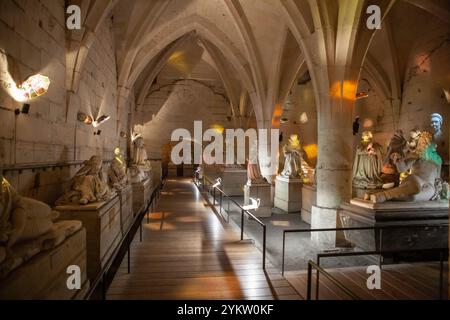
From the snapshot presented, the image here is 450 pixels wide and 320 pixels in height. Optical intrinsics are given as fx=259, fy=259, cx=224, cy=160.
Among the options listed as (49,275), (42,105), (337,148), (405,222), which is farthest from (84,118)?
(405,222)

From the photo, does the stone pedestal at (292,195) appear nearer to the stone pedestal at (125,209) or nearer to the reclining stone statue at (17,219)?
the stone pedestal at (125,209)

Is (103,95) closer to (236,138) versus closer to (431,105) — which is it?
(236,138)

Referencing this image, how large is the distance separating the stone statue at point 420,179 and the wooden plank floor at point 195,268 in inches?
100.0

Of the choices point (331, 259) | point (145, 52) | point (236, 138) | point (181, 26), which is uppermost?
point (181, 26)

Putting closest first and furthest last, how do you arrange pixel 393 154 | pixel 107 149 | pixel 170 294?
pixel 170 294 < pixel 393 154 < pixel 107 149

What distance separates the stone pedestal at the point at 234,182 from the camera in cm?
1211

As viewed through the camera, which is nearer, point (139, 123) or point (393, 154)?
point (393, 154)

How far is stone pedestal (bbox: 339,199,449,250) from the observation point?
4434mm

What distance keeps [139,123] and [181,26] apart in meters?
8.28

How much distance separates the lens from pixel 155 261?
13.9 ft

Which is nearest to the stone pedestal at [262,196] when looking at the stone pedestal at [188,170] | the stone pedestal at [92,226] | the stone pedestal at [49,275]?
the stone pedestal at [92,226]

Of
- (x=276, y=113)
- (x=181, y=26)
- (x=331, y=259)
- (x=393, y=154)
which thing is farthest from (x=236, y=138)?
(x=331, y=259)

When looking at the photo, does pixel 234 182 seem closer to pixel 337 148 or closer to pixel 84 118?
pixel 337 148

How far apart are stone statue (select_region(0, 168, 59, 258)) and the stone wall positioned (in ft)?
4.68
